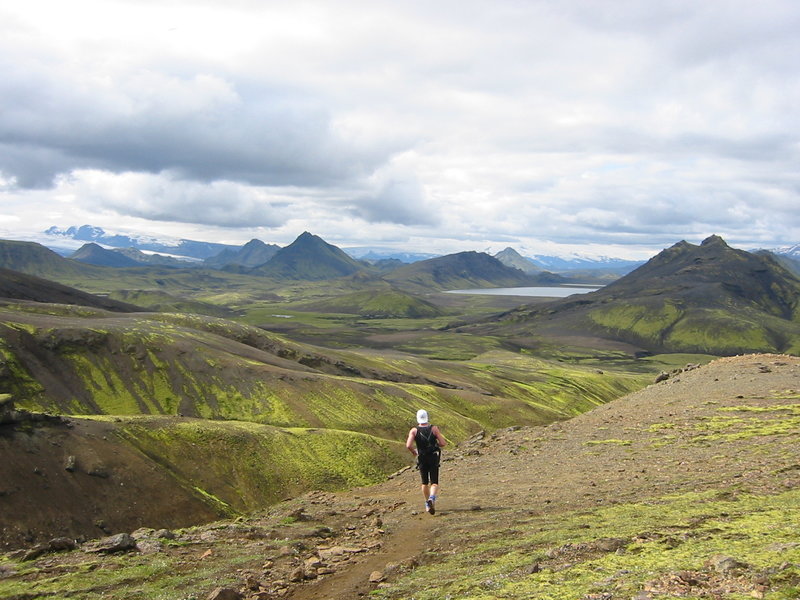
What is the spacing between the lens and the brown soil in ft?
63.0

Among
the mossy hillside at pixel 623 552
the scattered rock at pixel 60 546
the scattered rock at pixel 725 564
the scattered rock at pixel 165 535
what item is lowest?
the scattered rock at pixel 165 535

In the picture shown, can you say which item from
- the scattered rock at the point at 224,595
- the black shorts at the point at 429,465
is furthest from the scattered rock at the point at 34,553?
the black shorts at the point at 429,465

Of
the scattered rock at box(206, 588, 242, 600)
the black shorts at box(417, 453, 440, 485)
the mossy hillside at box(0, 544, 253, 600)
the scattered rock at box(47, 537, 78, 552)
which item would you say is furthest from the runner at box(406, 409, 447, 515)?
the scattered rock at box(47, 537, 78, 552)

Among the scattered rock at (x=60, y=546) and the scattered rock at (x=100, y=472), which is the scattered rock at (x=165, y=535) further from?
the scattered rock at (x=100, y=472)

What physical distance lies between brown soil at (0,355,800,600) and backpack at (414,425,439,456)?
9.97 ft

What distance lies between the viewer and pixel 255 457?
66.8m

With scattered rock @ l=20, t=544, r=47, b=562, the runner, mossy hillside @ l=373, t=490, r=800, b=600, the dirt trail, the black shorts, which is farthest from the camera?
the black shorts

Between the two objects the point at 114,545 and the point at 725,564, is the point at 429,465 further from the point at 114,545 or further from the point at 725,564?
the point at 114,545

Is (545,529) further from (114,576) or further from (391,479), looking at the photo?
(391,479)

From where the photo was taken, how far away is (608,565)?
15.6 metres

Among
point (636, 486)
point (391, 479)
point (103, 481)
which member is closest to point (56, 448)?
point (103, 481)

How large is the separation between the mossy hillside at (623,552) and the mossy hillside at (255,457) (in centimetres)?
4371

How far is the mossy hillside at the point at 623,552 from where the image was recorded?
1324cm

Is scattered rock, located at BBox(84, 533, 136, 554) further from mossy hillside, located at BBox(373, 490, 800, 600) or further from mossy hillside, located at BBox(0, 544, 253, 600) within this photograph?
mossy hillside, located at BBox(373, 490, 800, 600)
